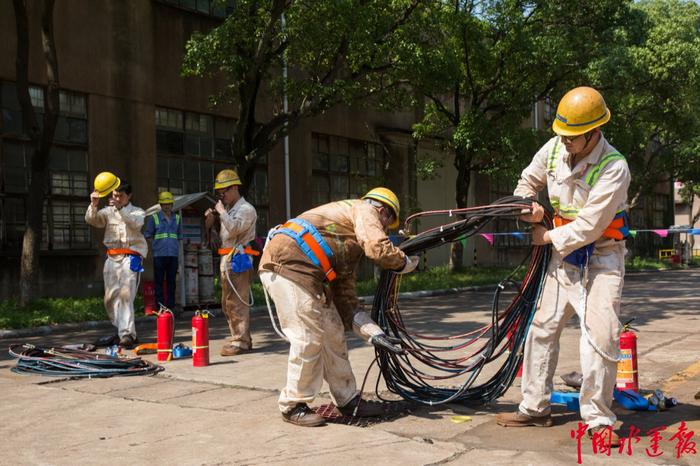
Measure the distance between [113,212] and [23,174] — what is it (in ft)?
24.1

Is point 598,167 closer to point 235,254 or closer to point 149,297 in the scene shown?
point 235,254

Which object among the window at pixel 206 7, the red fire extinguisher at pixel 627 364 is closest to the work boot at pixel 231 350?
the red fire extinguisher at pixel 627 364

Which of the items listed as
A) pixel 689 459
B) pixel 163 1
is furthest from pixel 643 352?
pixel 163 1

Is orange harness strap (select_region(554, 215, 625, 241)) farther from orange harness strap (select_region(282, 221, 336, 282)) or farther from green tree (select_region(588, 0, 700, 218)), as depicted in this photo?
green tree (select_region(588, 0, 700, 218))

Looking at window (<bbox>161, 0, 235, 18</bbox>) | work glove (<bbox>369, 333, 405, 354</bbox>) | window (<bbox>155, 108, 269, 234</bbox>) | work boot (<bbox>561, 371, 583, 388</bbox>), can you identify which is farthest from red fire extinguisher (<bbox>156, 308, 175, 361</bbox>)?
window (<bbox>161, 0, 235, 18</bbox>)

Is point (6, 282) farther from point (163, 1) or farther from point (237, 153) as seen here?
point (163, 1)

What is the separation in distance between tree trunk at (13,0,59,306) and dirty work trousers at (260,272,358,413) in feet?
30.9

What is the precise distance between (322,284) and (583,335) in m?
1.82

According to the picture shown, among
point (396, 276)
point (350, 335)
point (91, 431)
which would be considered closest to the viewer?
point (91, 431)

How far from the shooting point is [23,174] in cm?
1633

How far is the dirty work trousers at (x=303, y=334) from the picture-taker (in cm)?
566

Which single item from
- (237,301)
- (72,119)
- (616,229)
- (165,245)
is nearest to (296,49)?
(72,119)

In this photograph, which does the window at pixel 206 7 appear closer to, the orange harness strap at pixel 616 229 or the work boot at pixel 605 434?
the orange harness strap at pixel 616 229

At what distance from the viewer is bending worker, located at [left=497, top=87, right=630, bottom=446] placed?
201 inches
